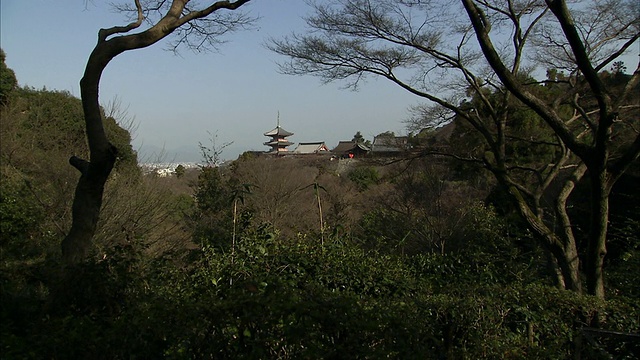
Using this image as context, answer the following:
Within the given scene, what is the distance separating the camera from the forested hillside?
2391mm

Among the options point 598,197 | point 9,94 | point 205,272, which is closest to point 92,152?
point 205,272

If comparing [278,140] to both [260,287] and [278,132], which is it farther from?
[260,287]

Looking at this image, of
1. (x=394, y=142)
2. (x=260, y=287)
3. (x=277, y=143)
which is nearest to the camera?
(x=260, y=287)

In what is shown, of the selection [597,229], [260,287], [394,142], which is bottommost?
[597,229]

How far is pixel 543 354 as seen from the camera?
3096 millimetres

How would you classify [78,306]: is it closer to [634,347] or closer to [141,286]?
[141,286]

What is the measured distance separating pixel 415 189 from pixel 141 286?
9638 millimetres

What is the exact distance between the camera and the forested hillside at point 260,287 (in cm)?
239

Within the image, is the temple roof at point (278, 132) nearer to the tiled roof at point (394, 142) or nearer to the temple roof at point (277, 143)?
the temple roof at point (277, 143)

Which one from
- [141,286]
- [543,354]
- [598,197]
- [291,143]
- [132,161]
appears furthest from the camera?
[291,143]

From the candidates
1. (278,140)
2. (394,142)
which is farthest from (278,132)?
A: (394,142)

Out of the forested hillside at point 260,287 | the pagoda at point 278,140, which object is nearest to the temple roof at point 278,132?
the pagoda at point 278,140

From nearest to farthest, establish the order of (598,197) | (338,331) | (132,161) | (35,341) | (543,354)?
(338,331), (35,341), (543,354), (598,197), (132,161)

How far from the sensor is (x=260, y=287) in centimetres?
338
